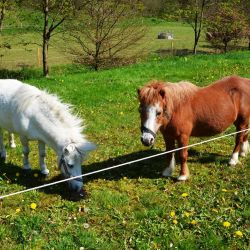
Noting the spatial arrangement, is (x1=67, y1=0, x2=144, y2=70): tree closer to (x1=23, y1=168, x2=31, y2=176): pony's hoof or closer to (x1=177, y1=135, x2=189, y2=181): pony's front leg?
(x1=23, y1=168, x2=31, y2=176): pony's hoof

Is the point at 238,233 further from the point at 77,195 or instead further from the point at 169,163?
the point at 77,195

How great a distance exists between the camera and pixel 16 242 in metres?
4.75

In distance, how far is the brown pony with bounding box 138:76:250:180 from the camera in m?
5.37

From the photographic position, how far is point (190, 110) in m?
6.07

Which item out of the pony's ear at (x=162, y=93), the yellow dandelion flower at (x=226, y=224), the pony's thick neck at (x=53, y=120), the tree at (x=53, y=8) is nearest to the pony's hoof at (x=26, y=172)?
the pony's thick neck at (x=53, y=120)

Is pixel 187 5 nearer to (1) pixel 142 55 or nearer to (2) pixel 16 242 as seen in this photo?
(1) pixel 142 55

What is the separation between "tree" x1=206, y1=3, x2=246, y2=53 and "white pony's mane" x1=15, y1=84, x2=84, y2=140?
67.7 feet

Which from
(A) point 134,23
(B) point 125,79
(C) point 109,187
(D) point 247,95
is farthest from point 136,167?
(A) point 134,23

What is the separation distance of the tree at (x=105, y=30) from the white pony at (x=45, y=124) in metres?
11.9

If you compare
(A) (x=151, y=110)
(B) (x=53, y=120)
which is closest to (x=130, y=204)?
(A) (x=151, y=110)

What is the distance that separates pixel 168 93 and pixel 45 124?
191 cm

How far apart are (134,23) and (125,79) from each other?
7.26 m

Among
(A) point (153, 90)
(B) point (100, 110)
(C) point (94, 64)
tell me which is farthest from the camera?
(C) point (94, 64)

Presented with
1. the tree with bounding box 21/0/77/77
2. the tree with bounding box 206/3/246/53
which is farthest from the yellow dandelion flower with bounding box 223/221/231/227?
the tree with bounding box 206/3/246/53
